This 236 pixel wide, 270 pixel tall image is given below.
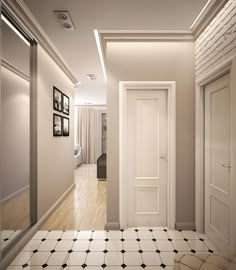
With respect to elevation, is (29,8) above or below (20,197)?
above

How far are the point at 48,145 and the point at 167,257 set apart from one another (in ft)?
7.78

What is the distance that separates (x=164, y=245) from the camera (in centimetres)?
236

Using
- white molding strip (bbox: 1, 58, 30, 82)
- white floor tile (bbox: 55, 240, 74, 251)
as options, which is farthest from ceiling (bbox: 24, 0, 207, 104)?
white floor tile (bbox: 55, 240, 74, 251)

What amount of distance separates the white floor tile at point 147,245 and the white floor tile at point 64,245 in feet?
2.94

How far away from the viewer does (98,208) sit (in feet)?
11.5

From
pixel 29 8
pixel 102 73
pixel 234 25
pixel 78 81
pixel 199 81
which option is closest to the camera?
pixel 234 25

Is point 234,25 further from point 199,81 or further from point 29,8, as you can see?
point 29,8

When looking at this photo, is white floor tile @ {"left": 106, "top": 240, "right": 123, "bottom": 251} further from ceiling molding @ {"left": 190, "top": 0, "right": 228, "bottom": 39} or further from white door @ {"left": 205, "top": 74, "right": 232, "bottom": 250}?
ceiling molding @ {"left": 190, "top": 0, "right": 228, "bottom": 39}

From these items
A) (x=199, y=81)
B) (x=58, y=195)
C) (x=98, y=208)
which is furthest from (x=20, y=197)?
(x=199, y=81)

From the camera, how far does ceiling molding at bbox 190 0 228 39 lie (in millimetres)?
2035

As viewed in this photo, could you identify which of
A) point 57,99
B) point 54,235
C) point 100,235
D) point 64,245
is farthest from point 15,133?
point 100,235

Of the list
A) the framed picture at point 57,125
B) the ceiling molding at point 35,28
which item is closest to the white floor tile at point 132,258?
the framed picture at point 57,125

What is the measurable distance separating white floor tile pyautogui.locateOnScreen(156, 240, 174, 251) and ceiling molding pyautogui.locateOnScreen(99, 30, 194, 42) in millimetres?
2772

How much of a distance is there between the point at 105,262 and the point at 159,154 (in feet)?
5.02
